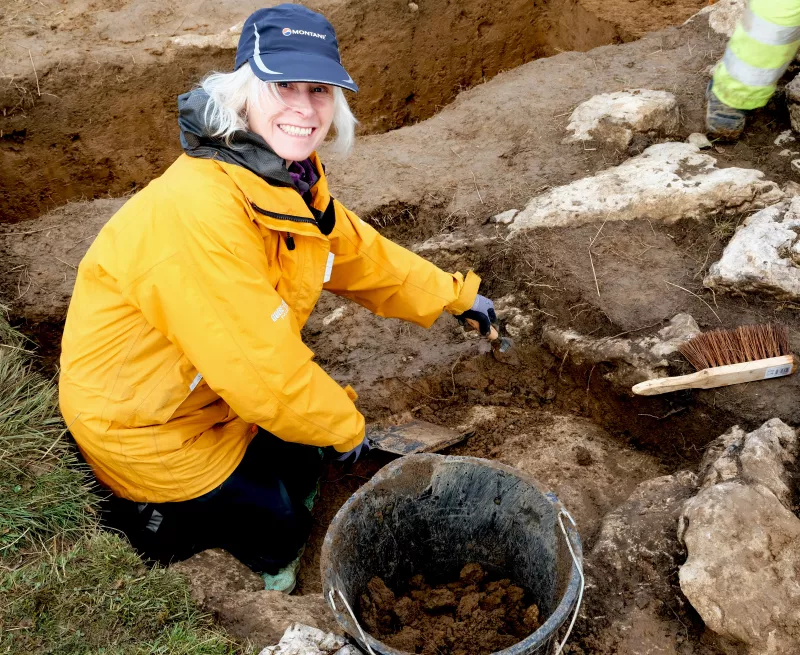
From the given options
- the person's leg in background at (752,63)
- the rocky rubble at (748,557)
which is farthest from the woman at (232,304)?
the person's leg in background at (752,63)

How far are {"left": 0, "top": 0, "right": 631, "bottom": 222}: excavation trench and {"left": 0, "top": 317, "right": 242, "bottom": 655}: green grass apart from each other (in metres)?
3.13

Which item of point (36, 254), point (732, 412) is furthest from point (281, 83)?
point (36, 254)

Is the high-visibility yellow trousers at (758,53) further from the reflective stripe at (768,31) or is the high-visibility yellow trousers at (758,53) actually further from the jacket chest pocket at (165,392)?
the jacket chest pocket at (165,392)

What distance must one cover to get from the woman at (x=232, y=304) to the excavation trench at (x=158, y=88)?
132 inches

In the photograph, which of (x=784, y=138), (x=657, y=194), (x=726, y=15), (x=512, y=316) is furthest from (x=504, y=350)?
(x=726, y=15)

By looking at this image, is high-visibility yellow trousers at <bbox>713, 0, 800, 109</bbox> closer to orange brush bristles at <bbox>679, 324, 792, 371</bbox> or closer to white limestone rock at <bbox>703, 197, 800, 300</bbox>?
white limestone rock at <bbox>703, 197, 800, 300</bbox>

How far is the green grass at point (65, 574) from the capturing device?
89.0 inches

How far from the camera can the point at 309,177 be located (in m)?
2.63

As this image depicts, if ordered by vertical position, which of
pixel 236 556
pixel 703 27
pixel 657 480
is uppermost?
pixel 703 27

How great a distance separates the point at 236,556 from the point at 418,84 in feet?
15.4

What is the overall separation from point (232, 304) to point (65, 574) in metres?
1.11

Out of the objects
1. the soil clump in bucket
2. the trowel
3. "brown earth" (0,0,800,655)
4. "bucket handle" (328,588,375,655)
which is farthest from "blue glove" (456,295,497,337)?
"bucket handle" (328,588,375,655)

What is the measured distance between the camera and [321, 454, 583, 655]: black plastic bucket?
2188 mm

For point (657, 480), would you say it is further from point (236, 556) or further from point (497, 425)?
point (236, 556)
